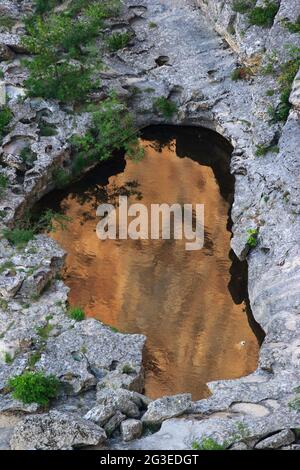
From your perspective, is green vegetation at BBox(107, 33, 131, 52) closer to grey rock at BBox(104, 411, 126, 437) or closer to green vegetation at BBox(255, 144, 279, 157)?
green vegetation at BBox(255, 144, 279, 157)

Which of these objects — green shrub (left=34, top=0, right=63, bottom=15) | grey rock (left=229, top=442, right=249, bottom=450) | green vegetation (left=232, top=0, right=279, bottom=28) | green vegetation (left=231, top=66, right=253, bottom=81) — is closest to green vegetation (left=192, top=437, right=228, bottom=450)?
grey rock (left=229, top=442, right=249, bottom=450)

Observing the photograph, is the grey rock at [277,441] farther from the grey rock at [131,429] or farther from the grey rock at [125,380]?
the grey rock at [125,380]

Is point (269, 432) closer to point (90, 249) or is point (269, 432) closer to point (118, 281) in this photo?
point (118, 281)

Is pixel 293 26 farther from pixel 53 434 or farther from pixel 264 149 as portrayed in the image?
pixel 53 434

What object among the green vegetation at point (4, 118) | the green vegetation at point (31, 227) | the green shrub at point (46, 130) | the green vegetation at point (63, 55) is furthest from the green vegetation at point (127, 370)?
the green vegetation at point (63, 55)

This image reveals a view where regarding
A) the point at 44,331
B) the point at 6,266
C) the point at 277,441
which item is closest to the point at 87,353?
the point at 44,331

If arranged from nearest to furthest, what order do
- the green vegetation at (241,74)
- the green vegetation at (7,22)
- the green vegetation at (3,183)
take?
the green vegetation at (3,183) < the green vegetation at (241,74) < the green vegetation at (7,22)
